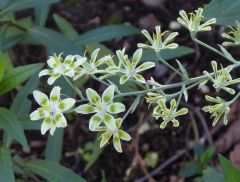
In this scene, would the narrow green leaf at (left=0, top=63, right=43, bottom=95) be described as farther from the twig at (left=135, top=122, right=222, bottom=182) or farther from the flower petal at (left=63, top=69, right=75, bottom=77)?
the twig at (left=135, top=122, right=222, bottom=182)

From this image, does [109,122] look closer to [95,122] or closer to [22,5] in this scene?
[95,122]

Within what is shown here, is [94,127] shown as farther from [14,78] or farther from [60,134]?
[60,134]

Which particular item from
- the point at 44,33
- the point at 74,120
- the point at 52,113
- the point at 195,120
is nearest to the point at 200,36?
the point at 195,120

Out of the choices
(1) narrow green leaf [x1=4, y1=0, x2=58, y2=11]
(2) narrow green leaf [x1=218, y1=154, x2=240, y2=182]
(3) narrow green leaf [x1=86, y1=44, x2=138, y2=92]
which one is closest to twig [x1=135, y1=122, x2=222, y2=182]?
(3) narrow green leaf [x1=86, y1=44, x2=138, y2=92]

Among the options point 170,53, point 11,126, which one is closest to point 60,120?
point 11,126

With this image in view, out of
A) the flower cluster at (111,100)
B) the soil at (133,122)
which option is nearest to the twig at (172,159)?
the soil at (133,122)

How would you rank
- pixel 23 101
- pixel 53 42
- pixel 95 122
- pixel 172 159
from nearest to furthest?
pixel 95 122 → pixel 23 101 → pixel 53 42 → pixel 172 159

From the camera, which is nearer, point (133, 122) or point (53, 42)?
point (53, 42)
